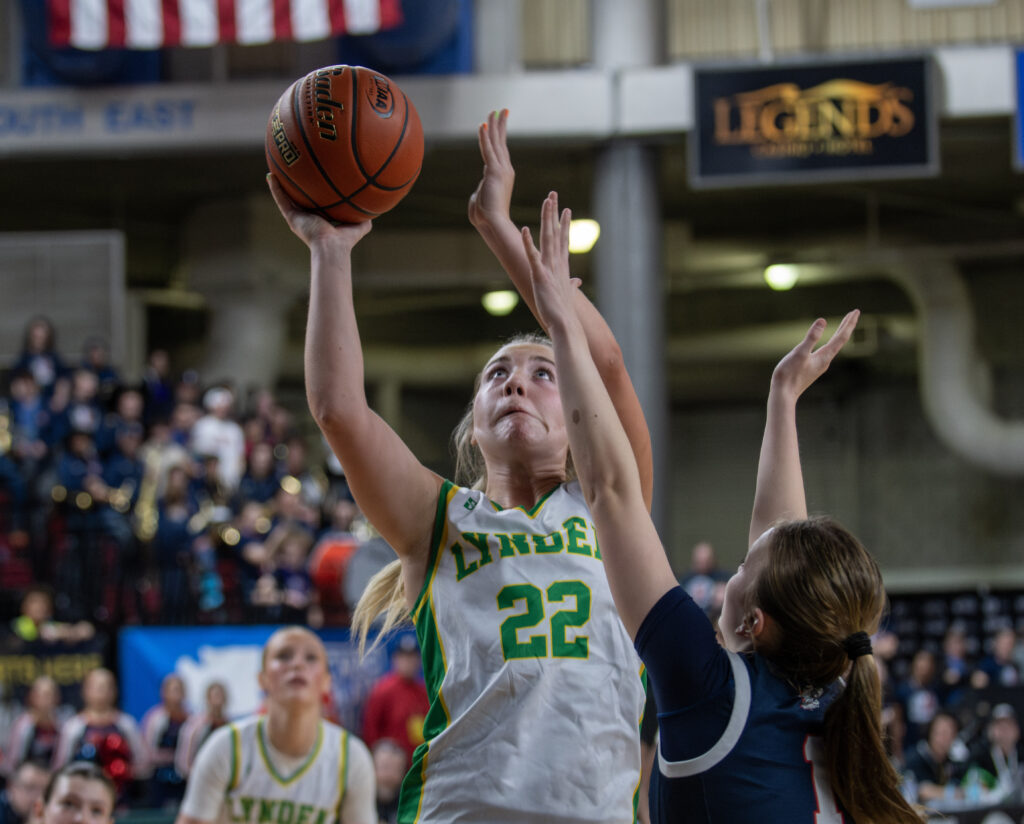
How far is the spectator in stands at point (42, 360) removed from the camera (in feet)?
41.3

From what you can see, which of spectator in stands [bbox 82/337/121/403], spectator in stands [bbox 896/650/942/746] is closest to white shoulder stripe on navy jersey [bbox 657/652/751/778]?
spectator in stands [bbox 896/650/942/746]

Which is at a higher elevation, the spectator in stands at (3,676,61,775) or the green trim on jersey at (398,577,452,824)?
the green trim on jersey at (398,577,452,824)

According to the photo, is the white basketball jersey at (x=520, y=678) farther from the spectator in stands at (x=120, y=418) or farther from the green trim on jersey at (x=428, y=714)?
the spectator in stands at (x=120, y=418)

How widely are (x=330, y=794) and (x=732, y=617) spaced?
2.82 metres

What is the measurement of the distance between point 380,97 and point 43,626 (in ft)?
25.7

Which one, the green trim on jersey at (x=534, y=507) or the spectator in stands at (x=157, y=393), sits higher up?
the spectator in stands at (x=157, y=393)

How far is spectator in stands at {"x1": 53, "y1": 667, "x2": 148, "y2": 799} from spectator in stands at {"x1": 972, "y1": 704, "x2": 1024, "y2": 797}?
5501mm

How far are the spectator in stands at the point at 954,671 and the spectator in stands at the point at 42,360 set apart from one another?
8296 mm

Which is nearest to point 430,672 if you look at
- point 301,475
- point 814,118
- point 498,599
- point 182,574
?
point 498,599

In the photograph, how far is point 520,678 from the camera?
264cm

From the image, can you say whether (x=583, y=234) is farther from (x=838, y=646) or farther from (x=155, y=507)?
(x=838, y=646)

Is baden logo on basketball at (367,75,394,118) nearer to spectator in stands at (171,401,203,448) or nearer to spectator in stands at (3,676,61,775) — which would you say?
spectator in stands at (3,676,61,775)

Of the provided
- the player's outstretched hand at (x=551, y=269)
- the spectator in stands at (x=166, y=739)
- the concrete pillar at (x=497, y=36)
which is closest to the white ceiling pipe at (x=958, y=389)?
the concrete pillar at (x=497, y=36)

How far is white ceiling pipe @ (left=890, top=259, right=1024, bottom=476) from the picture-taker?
1632cm
